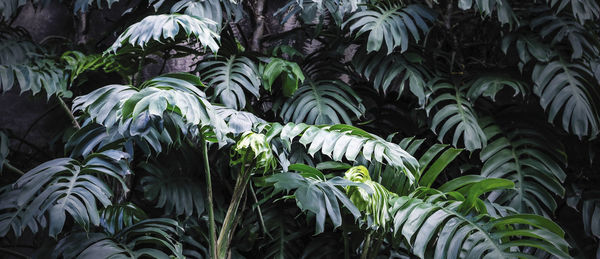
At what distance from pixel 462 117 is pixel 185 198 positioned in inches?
45.5

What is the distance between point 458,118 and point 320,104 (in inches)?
22.3

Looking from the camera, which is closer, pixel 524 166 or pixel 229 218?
pixel 229 218

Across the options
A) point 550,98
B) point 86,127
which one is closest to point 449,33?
point 550,98

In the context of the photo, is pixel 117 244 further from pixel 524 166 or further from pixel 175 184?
pixel 524 166

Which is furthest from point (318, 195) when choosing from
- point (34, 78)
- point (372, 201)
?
point (34, 78)

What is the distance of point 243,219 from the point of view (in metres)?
2.28

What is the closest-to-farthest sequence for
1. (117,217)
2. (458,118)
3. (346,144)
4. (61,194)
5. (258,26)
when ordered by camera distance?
(61,194) → (346,144) → (117,217) → (458,118) → (258,26)

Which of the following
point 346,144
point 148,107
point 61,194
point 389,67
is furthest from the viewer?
point 389,67

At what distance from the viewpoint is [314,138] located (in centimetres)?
170

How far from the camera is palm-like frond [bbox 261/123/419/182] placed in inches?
64.1

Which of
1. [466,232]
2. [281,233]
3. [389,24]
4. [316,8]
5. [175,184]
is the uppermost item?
[316,8]

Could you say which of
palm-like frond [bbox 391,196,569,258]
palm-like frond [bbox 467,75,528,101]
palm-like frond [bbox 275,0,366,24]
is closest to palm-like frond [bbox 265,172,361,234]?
palm-like frond [bbox 391,196,569,258]

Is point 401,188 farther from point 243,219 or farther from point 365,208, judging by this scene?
point 243,219

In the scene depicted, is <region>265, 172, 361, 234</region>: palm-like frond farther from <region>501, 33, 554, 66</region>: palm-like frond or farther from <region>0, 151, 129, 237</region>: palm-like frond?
<region>501, 33, 554, 66</region>: palm-like frond
